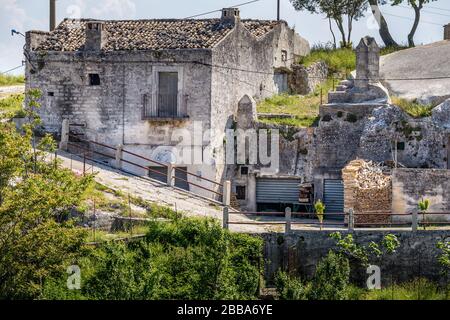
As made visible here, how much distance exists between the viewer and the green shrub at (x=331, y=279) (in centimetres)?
3759

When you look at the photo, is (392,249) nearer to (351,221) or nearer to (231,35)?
(351,221)

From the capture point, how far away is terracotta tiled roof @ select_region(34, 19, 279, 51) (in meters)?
47.8

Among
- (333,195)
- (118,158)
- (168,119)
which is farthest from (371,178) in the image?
(118,158)

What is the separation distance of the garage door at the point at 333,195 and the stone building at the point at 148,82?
3.77 m

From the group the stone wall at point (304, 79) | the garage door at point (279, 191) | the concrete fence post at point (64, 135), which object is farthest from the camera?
the stone wall at point (304, 79)

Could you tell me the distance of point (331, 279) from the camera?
1513 inches

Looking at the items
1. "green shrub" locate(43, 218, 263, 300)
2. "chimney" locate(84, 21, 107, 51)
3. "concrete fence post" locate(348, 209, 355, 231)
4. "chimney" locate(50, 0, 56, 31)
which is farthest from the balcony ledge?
"chimney" locate(50, 0, 56, 31)

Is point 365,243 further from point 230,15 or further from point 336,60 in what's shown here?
point 336,60

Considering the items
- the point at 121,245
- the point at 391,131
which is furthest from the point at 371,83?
the point at 121,245

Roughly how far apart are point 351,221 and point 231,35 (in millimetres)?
10311

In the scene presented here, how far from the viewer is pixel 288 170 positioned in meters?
47.2

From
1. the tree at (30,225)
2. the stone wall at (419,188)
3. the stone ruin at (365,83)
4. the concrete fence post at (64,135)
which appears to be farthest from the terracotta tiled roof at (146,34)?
the tree at (30,225)

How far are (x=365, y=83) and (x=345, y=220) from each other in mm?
6643

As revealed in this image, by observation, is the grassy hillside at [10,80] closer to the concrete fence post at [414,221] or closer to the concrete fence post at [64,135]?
the concrete fence post at [64,135]
